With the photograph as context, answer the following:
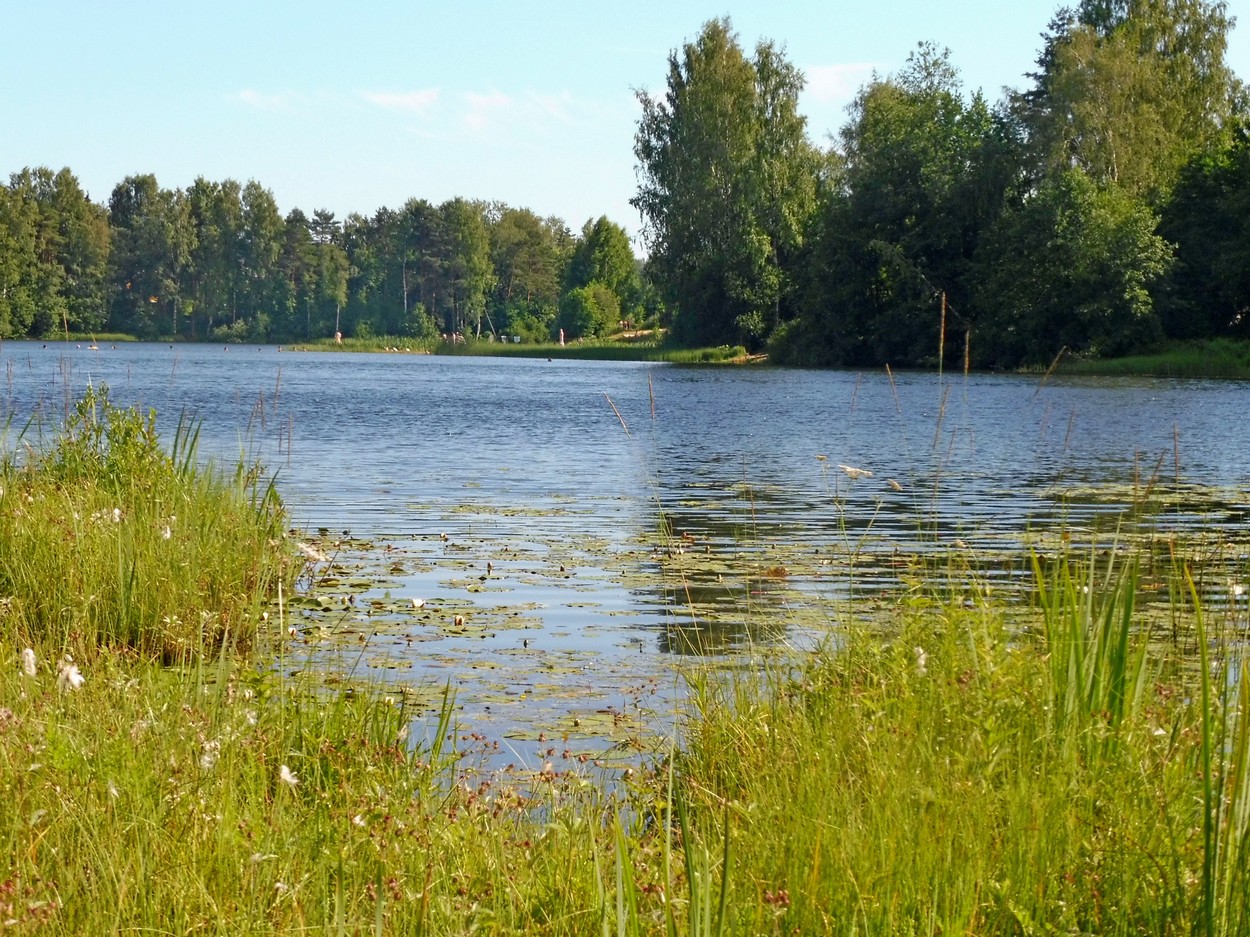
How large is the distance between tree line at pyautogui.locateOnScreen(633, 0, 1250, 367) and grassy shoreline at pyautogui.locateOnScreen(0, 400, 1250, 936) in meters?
45.9

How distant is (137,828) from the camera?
328 centimetres

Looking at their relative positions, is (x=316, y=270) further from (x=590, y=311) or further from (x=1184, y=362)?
(x=1184, y=362)

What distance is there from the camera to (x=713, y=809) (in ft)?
13.5

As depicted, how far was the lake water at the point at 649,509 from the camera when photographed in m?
7.40

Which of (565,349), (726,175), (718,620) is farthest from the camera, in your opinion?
(565,349)

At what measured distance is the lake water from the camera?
7402 mm

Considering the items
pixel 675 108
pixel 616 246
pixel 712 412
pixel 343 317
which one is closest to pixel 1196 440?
pixel 712 412

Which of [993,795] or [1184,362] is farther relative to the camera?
[1184,362]

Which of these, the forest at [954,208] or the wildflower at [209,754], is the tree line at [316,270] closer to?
the forest at [954,208]

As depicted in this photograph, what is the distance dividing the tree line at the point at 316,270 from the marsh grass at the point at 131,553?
10344 cm

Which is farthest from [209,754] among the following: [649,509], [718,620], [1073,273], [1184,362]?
[1073,273]

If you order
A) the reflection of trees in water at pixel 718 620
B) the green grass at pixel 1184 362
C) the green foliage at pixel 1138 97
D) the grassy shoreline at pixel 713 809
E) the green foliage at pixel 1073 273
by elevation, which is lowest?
the reflection of trees in water at pixel 718 620

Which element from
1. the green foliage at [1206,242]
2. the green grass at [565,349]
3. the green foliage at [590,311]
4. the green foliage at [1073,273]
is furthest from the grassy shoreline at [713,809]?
the green foliage at [590,311]

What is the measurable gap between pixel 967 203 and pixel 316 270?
87.5 m
